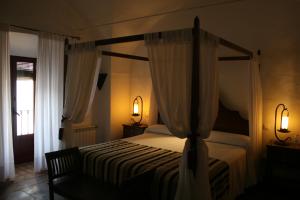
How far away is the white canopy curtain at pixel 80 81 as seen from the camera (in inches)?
125

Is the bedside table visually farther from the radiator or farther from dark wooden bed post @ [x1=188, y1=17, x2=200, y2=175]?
dark wooden bed post @ [x1=188, y1=17, x2=200, y2=175]

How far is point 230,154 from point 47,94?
3034mm

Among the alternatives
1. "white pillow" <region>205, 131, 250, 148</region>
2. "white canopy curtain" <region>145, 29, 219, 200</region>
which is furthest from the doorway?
"white pillow" <region>205, 131, 250, 148</region>

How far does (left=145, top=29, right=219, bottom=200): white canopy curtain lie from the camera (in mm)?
2305

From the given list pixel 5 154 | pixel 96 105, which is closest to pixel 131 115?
pixel 96 105

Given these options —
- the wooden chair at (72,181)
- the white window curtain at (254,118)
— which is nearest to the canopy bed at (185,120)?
the wooden chair at (72,181)

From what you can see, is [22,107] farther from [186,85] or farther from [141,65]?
[186,85]

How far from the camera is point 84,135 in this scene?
16.3 feet

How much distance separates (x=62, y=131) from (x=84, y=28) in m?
2.34

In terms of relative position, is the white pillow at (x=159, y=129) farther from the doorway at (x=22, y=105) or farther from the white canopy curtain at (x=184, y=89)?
the doorway at (x=22, y=105)

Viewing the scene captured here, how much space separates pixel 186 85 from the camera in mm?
2340

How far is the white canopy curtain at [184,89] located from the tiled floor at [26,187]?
6.10ft

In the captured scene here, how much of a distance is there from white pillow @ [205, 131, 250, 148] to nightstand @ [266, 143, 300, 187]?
310 millimetres

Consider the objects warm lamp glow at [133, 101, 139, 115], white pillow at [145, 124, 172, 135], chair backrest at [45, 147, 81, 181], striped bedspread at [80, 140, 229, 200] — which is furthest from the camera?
warm lamp glow at [133, 101, 139, 115]
